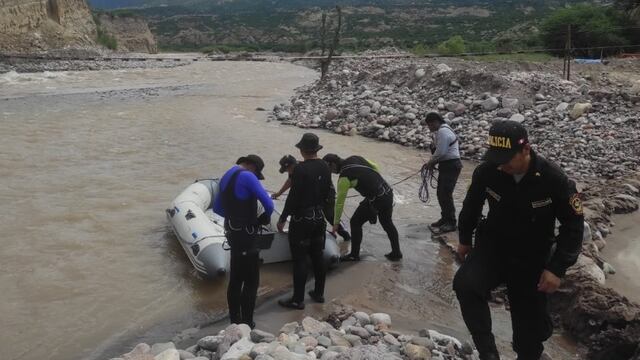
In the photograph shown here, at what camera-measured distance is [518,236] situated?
3432 mm

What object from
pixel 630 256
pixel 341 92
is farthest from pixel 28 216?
pixel 341 92

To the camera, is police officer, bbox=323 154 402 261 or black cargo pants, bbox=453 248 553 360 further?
police officer, bbox=323 154 402 261

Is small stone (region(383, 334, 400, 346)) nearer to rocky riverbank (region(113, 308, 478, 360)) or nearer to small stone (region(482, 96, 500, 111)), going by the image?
rocky riverbank (region(113, 308, 478, 360))

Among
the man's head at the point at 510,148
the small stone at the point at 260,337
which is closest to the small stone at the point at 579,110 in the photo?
the man's head at the point at 510,148

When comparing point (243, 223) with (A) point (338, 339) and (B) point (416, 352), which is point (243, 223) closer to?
(A) point (338, 339)

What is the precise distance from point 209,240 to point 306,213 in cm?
157

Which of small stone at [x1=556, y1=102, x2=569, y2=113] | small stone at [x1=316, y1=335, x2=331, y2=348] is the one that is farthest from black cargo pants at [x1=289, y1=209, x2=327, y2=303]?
small stone at [x1=556, y1=102, x2=569, y2=113]

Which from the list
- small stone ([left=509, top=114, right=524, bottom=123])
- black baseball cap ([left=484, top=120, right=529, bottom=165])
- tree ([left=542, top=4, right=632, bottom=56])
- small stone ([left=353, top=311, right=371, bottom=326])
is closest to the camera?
black baseball cap ([left=484, top=120, right=529, bottom=165])

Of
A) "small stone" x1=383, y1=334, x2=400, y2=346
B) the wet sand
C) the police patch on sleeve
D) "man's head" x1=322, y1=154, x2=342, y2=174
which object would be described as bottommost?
the wet sand

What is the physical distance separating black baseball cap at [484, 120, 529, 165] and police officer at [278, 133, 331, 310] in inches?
86.5

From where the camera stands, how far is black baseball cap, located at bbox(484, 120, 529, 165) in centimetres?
324

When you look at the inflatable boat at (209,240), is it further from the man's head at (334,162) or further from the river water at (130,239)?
the man's head at (334,162)

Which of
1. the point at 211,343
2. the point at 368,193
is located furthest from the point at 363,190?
the point at 211,343

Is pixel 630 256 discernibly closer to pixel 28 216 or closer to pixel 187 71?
pixel 28 216
